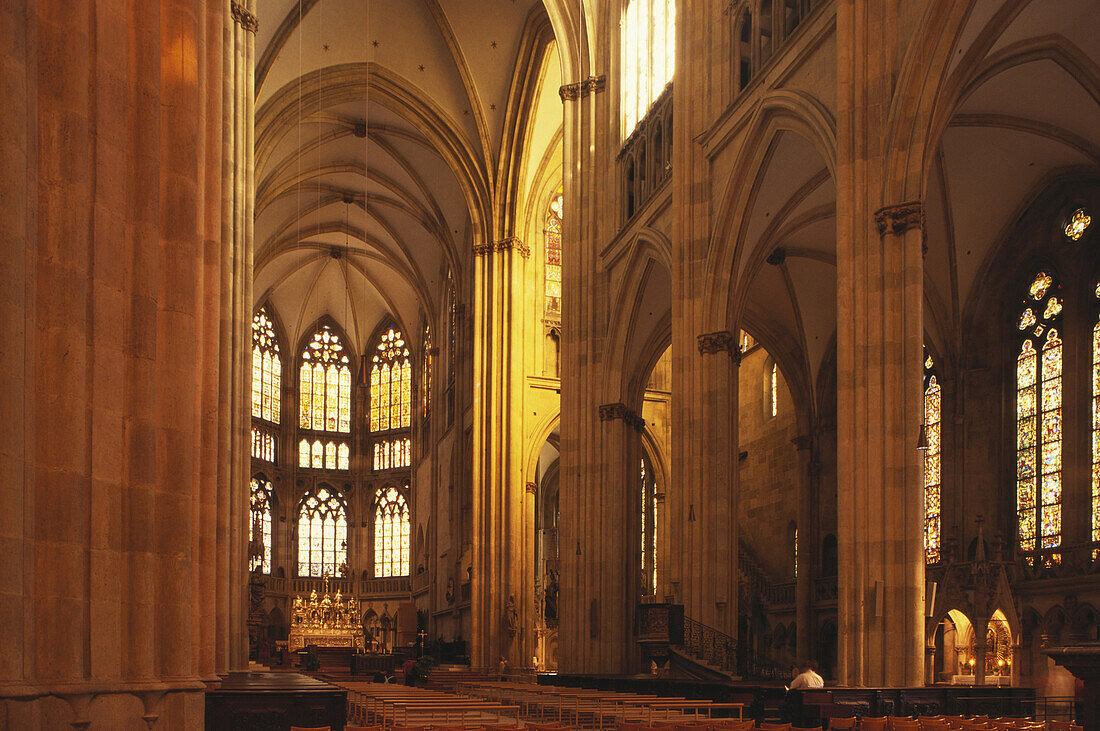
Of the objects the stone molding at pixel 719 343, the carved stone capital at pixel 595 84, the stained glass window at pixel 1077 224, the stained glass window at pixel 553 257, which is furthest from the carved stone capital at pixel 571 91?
the stained glass window at pixel 1077 224

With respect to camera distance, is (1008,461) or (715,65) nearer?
(715,65)

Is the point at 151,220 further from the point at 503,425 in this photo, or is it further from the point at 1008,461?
the point at 503,425

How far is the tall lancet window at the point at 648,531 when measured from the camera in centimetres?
4019

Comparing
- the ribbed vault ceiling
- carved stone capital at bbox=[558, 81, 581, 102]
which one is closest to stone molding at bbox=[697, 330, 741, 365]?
carved stone capital at bbox=[558, 81, 581, 102]

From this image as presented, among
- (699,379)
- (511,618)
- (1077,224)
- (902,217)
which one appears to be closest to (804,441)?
(1077,224)

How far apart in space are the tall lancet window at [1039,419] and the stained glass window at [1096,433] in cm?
74

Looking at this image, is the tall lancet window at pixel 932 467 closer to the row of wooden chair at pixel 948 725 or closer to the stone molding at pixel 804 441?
the stone molding at pixel 804 441

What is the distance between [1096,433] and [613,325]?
1101 cm

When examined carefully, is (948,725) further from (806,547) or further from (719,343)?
(806,547)

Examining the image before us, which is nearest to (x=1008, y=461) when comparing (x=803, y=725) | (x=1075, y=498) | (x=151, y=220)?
(x=1075, y=498)

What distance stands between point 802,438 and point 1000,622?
8.91 metres

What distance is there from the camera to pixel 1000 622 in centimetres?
2416

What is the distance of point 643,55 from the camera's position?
27.9 m

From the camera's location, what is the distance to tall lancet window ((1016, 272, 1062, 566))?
24.2 metres
